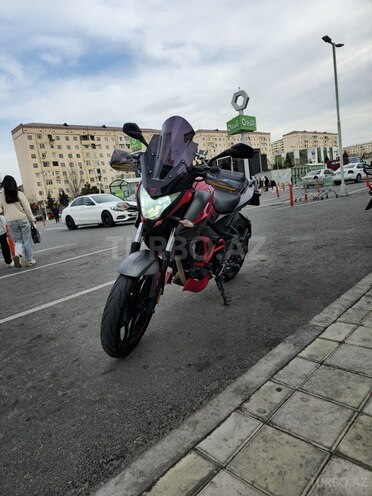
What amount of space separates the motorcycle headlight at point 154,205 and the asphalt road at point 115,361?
1.14m

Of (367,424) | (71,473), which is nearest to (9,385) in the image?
(71,473)

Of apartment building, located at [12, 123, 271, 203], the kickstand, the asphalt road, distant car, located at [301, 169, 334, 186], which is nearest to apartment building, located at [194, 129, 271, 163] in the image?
apartment building, located at [12, 123, 271, 203]

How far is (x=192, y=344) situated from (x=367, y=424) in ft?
4.73

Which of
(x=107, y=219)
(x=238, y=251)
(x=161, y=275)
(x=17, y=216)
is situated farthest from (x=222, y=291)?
(x=107, y=219)

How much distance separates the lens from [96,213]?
14.3 metres

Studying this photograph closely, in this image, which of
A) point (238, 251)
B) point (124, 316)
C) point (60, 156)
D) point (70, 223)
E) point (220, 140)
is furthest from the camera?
point (220, 140)

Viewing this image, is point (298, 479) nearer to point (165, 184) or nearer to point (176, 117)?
point (165, 184)

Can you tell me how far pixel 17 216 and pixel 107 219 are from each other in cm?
692

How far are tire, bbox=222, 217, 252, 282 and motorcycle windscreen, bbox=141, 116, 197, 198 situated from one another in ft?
5.09

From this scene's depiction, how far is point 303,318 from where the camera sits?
3.04 metres

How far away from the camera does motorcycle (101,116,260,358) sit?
247cm

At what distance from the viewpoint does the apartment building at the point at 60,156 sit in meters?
88.1

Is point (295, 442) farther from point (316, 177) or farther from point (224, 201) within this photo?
point (316, 177)

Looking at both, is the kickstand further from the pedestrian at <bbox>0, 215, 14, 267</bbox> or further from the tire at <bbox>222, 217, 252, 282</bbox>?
the pedestrian at <bbox>0, 215, 14, 267</bbox>
